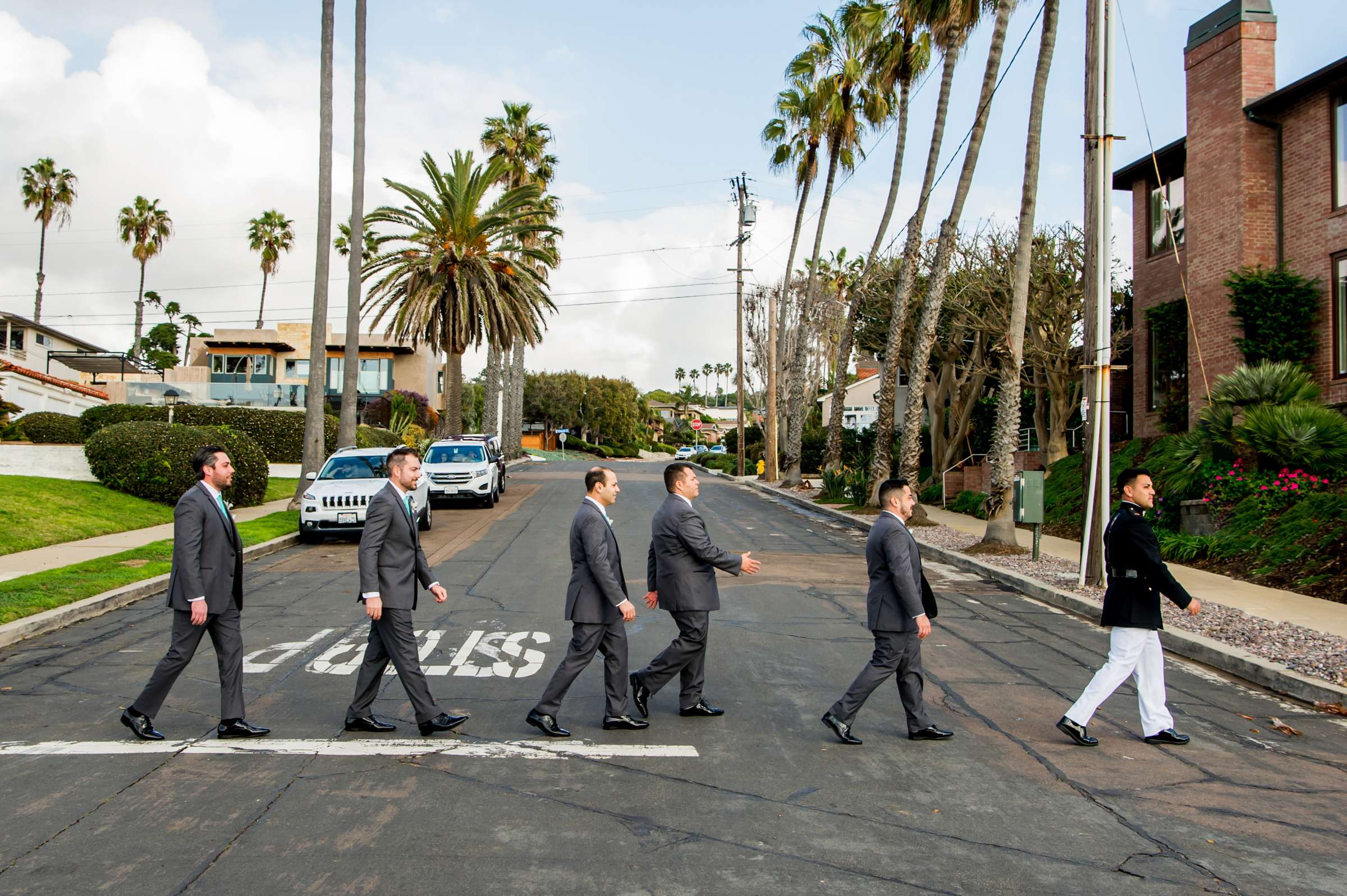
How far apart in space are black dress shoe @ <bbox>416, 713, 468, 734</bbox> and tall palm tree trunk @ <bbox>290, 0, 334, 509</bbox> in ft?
55.0

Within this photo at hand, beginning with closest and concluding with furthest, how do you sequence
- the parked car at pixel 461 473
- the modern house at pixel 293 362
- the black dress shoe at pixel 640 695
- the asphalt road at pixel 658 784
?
the asphalt road at pixel 658 784
the black dress shoe at pixel 640 695
the parked car at pixel 461 473
the modern house at pixel 293 362

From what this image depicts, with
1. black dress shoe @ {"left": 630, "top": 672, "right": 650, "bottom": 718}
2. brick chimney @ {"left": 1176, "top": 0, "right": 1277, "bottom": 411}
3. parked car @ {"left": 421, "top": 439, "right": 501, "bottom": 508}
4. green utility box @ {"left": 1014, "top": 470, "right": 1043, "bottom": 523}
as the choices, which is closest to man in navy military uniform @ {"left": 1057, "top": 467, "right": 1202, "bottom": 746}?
black dress shoe @ {"left": 630, "top": 672, "right": 650, "bottom": 718}

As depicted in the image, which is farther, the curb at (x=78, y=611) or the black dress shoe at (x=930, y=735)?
the curb at (x=78, y=611)

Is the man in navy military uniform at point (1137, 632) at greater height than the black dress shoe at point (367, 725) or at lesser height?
greater

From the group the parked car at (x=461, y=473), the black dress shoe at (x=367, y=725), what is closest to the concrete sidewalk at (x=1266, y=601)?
the black dress shoe at (x=367, y=725)

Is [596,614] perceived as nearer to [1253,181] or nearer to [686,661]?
[686,661]

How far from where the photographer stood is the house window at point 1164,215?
74.4 ft

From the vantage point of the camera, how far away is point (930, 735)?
6.58 meters

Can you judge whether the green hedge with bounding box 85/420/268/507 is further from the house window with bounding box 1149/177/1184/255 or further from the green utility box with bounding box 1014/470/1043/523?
the house window with bounding box 1149/177/1184/255

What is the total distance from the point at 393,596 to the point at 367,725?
85 cm

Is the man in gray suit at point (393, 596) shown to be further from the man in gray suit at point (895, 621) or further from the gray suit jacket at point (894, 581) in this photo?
the gray suit jacket at point (894, 581)

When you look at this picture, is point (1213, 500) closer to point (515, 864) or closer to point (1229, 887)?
point (1229, 887)

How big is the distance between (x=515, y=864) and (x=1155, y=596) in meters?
4.53

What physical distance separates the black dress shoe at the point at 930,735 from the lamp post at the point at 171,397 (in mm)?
24809
